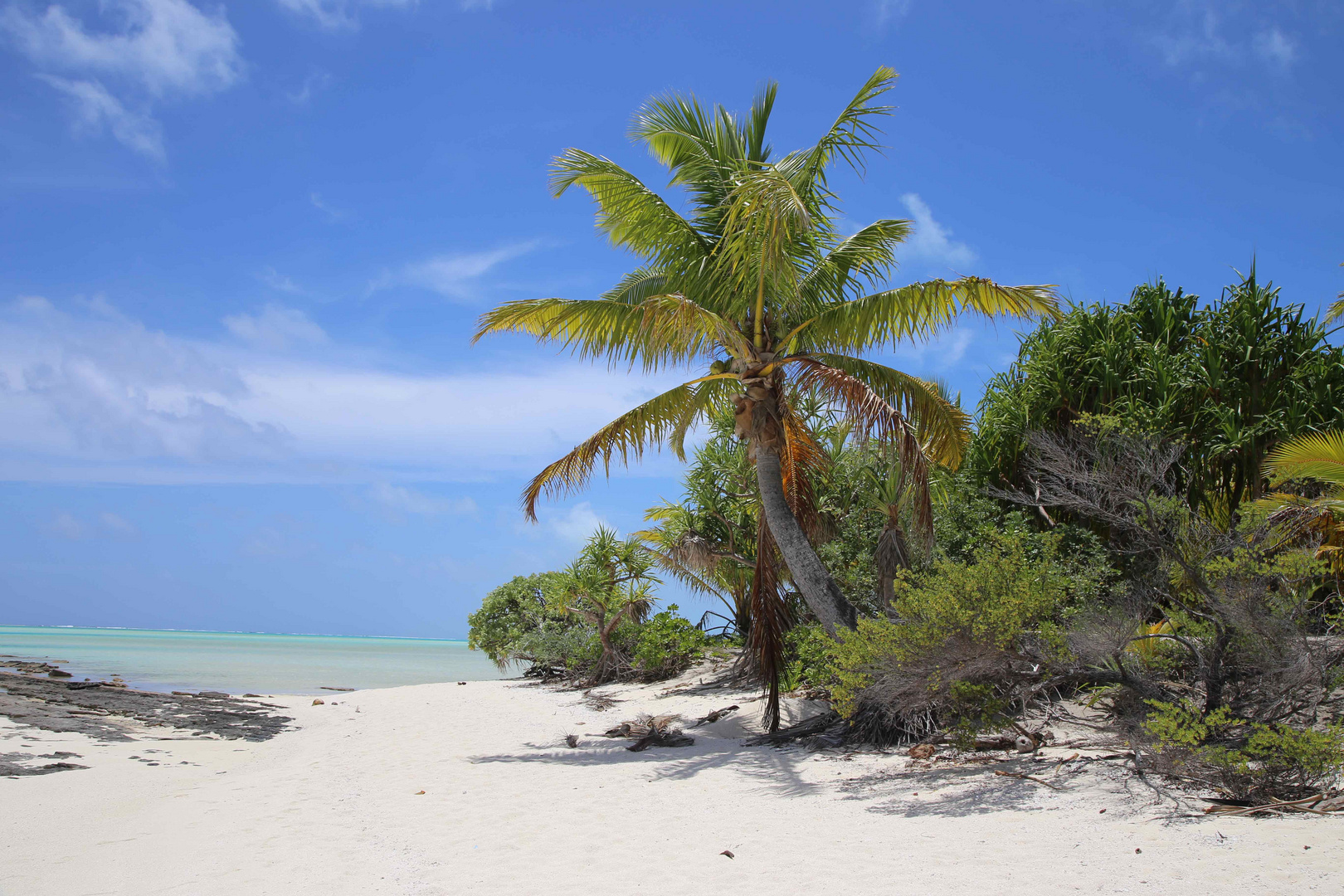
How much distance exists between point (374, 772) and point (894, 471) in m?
7.33

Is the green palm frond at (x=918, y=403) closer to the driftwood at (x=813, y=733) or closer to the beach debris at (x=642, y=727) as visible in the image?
the driftwood at (x=813, y=733)

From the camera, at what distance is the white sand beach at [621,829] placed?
469 cm

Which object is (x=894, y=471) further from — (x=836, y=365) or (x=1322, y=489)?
(x=1322, y=489)

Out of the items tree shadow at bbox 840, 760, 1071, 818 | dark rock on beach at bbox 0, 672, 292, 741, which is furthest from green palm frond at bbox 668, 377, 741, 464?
dark rock on beach at bbox 0, 672, 292, 741

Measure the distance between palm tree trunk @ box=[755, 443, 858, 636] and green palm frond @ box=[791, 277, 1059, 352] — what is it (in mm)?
1683

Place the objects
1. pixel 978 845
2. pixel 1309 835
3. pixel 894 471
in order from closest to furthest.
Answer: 1. pixel 1309 835
2. pixel 978 845
3. pixel 894 471

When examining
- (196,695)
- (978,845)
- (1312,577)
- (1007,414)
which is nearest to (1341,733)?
(1312,577)

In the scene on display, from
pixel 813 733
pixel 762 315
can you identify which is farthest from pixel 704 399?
pixel 813 733

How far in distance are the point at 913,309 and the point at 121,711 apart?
14781 millimetres

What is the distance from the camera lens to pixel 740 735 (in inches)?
407

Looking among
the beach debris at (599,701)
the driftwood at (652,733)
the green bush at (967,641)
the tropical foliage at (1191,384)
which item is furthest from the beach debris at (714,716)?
the tropical foliage at (1191,384)

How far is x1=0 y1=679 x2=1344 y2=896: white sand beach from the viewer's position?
4688 millimetres

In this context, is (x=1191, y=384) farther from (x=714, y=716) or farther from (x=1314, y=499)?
(x=714, y=716)

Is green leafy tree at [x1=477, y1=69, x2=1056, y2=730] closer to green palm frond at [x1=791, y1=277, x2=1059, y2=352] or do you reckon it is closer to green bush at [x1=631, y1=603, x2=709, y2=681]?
green palm frond at [x1=791, y1=277, x2=1059, y2=352]
